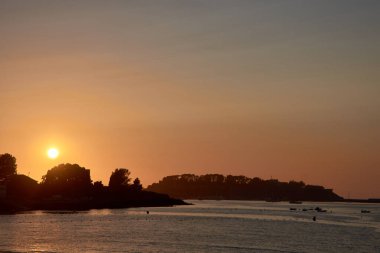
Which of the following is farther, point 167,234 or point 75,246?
point 167,234

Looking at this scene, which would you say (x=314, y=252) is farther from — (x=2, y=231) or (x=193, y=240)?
(x=2, y=231)

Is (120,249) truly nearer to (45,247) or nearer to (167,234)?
(45,247)

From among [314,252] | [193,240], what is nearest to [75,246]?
[193,240]

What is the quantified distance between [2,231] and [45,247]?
3325 cm

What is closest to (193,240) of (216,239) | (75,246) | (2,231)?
(216,239)

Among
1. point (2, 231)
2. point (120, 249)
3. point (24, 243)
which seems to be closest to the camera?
point (120, 249)

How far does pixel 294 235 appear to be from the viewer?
118500 mm

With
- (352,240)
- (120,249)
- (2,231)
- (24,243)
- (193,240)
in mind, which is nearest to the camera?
(120,249)

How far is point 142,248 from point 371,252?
3697 cm

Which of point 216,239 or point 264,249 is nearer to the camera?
point 264,249

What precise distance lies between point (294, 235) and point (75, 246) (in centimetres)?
4952

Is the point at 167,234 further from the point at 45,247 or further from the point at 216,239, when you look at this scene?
the point at 45,247

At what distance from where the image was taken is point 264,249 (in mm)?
89312

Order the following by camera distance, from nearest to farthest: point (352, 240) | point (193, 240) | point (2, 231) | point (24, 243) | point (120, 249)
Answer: point (120, 249) → point (24, 243) → point (193, 240) → point (352, 240) → point (2, 231)
